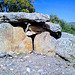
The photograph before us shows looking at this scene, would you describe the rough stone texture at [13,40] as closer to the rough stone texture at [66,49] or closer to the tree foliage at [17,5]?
the rough stone texture at [66,49]

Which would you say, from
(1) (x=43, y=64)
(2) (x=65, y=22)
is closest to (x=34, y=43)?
(1) (x=43, y=64)

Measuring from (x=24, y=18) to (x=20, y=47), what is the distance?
3.75 feet

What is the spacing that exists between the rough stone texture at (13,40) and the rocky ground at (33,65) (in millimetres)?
352

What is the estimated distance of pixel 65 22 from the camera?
8.89 meters

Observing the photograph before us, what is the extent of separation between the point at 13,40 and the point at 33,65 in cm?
143

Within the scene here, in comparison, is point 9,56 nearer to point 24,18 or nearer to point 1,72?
point 1,72

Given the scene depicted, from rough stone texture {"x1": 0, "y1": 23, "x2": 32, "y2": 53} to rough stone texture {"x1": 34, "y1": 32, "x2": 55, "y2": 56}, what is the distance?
33 centimetres

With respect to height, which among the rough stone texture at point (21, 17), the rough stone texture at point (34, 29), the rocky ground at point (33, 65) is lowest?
the rocky ground at point (33, 65)

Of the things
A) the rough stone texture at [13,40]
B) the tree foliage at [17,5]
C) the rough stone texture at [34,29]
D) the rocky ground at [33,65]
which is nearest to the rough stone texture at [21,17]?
the rough stone texture at [13,40]

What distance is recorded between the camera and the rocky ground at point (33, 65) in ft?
10.8

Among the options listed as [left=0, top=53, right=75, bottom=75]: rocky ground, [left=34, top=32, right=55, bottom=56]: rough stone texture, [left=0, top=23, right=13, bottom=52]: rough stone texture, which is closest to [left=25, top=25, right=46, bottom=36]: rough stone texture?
[left=34, top=32, right=55, bottom=56]: rough stone texture

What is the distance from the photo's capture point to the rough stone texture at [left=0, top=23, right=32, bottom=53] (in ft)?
14.5

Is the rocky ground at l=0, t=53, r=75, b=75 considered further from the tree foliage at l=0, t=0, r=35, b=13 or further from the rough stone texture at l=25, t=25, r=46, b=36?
the tree foliage at l=0, t=0, r=35, b=13

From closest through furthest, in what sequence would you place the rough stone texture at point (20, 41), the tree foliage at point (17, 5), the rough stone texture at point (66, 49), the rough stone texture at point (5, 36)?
the rough stone texture at point (66, 49)
the rough stone texture at point (5, 36)
the rough stone texture at point (20, 41)
the tree foliage at point (17, 5)
